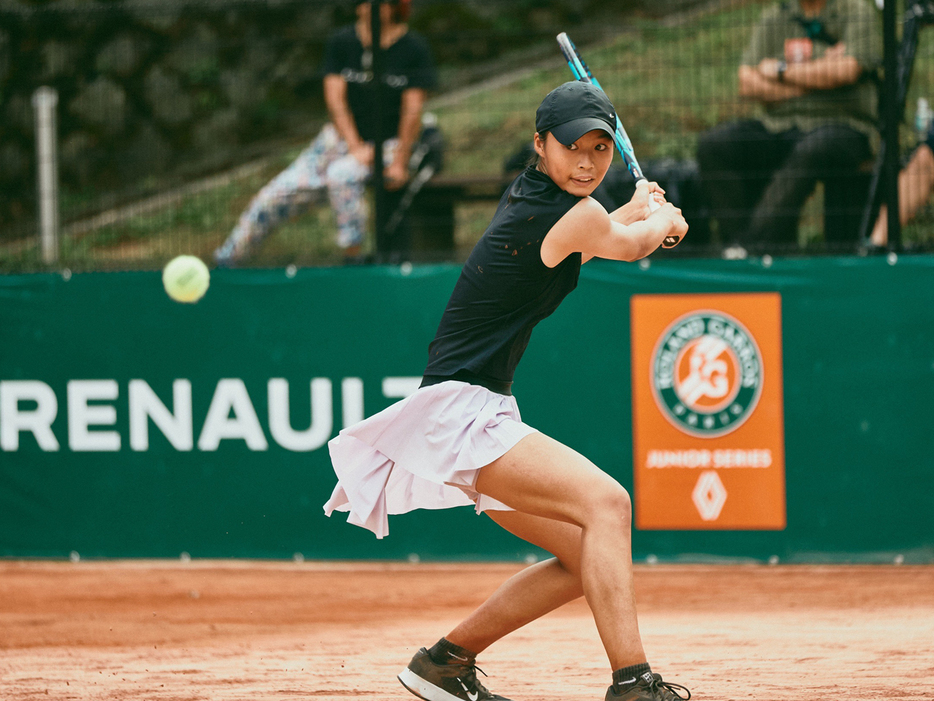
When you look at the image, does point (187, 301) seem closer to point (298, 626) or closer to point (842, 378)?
point (298, 626)

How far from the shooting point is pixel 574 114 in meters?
3.33

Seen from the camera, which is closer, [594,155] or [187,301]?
[594,155]

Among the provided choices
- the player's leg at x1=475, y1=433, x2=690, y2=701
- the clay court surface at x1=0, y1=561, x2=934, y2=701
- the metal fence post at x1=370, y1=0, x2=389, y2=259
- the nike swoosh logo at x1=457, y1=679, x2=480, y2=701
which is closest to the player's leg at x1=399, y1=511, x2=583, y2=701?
the nike swoosh logo at x1=457, y1=679, x2=480, y2=701

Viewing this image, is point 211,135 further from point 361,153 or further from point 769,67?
point 769,67

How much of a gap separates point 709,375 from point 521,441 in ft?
10.3

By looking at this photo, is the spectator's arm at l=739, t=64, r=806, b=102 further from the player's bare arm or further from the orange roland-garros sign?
the player's bare arm

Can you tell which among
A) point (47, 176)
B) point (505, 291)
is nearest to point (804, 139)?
point (505, 291)

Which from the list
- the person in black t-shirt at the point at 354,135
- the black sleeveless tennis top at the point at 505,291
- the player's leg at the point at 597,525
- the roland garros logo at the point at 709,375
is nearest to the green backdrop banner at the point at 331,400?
the roland garros logo at the point at 709,375

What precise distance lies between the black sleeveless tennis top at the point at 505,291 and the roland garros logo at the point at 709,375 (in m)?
2.94

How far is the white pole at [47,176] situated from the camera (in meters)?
7.27

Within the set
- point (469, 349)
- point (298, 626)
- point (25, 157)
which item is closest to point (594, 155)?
point (469, 349)

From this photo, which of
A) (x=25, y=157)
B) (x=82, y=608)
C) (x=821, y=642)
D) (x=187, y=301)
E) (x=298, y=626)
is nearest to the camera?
(x=821, y=642)

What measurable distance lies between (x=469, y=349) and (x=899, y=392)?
3641 mm

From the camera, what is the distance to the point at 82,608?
19.6ft
